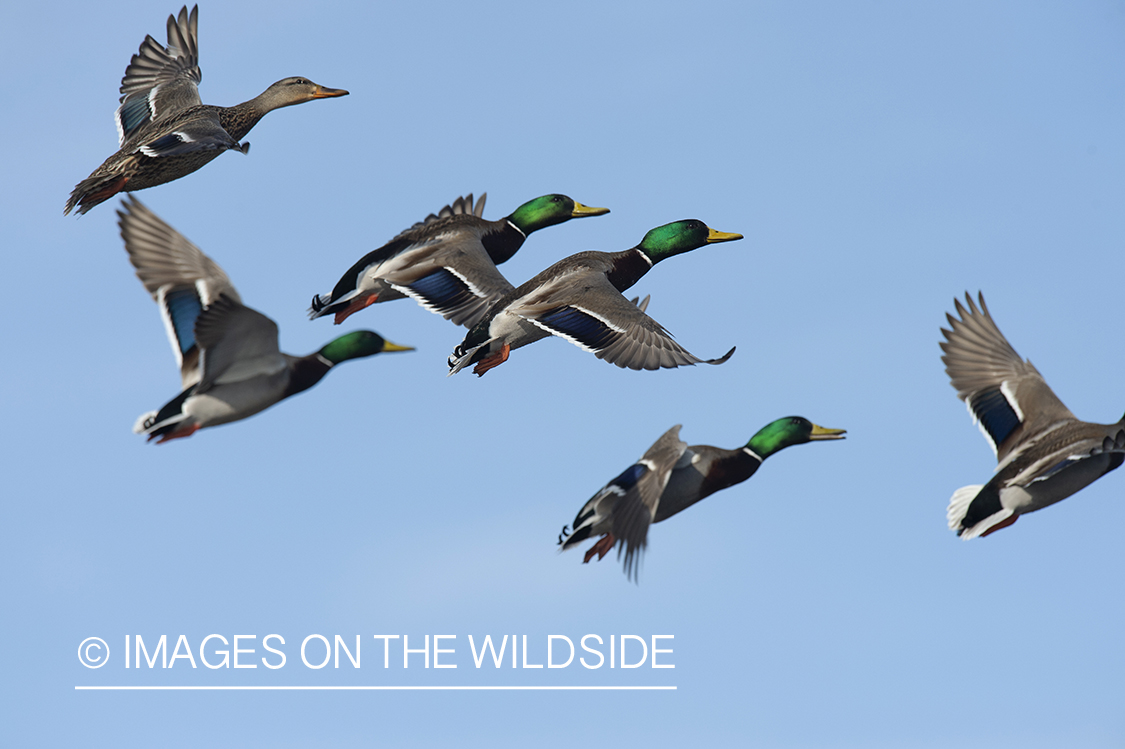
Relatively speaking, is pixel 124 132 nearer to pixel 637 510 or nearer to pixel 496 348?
pixel 496 348

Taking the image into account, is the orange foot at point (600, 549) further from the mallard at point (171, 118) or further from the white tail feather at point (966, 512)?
the mallard at point (171, 118)

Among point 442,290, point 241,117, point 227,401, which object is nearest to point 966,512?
point 442,290

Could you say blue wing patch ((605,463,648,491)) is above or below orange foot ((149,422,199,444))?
below

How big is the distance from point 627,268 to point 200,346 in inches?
198

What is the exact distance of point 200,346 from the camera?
1118 centimetres

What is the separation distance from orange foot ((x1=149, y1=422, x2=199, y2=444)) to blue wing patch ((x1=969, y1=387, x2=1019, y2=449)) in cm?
710

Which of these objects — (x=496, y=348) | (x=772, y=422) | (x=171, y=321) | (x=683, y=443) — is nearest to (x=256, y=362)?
(x=171, y=321)

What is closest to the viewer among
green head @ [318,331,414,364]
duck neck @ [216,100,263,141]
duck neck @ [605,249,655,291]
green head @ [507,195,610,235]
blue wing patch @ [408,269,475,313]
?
green head @ [318,331,414,364]

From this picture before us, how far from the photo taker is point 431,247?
1393 centimetres

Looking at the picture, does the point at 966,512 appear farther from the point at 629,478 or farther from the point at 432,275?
the point at 432,275

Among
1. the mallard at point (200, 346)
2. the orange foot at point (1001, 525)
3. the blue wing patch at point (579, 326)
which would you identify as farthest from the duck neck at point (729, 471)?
the mallard at point (200, 346)

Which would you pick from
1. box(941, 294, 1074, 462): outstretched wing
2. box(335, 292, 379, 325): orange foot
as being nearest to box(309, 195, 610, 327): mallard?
box(335, 292, 379, 325): orange foot

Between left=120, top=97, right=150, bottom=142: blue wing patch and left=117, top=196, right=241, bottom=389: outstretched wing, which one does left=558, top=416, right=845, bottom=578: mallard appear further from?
left=120, top=97, right=150, bottom=142: blue wing patch

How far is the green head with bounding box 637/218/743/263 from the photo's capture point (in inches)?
595
